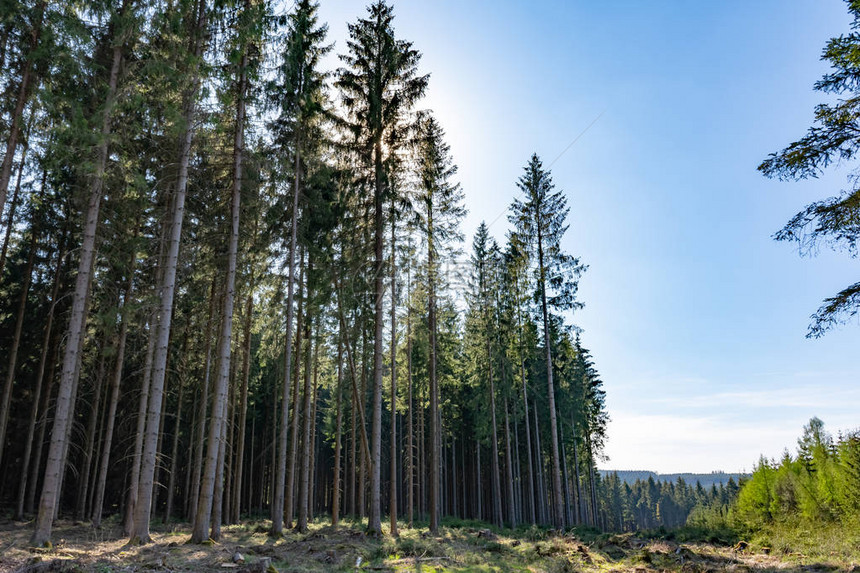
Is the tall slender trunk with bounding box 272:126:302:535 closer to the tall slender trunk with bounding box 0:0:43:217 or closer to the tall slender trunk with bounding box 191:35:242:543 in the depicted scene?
the tall slender trunk with bounding box 191:35:242:543

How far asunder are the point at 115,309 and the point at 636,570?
14.8 m

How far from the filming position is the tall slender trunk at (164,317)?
436 inches

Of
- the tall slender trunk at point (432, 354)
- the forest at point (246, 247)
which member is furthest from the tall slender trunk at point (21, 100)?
the tall slender trunk at point (432, 354)

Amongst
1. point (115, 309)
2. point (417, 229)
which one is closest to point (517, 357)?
point (417, 229)

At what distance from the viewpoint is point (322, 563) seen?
9.95 meters

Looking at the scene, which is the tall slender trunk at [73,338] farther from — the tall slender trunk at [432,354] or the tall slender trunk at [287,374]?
the tall slender trunk at [432,354]

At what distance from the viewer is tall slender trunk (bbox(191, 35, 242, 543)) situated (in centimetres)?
1187

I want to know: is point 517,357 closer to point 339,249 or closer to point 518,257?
point 518,257

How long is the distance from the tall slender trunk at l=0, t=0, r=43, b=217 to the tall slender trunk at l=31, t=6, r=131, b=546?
141 millimetres

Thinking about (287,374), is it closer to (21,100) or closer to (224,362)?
(224,362)

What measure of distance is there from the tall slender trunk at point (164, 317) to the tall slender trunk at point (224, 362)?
1160 mm

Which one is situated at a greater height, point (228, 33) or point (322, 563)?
point (228, 33)

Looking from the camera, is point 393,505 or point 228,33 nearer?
point 228,33

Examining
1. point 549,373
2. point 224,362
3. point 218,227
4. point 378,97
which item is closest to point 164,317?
point 224,362
